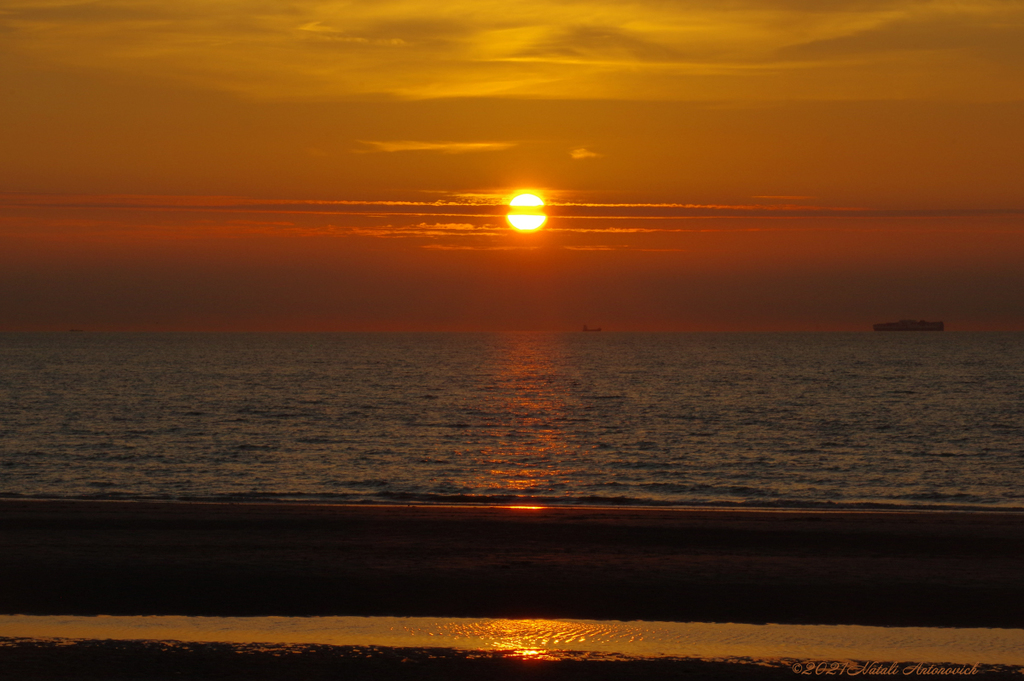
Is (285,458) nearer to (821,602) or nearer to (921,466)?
(921,466)

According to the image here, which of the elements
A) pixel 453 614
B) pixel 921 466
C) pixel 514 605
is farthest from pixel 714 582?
pixel 921 466

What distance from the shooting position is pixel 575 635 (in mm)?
10633

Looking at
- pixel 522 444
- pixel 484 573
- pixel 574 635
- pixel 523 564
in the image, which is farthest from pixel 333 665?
pixel 522 444

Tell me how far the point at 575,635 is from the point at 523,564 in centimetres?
362

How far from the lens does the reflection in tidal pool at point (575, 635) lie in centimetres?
1003

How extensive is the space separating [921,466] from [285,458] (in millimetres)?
24334

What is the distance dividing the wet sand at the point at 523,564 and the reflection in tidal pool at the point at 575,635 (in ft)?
1.22

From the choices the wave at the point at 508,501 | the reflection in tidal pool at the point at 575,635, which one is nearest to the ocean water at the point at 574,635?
the reflection in tidal pool at the point at 575,635

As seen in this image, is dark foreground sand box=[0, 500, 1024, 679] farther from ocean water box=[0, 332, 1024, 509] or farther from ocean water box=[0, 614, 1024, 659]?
ocean water box=[0, 332, 1024, 509]

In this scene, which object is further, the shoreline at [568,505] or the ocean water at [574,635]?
the shoreline at [568,505]

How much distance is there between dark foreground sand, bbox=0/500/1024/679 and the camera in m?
9.59

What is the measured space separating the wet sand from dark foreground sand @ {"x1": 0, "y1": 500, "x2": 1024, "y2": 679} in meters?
0.04
